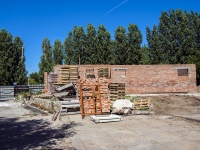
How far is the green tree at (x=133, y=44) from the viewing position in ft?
133

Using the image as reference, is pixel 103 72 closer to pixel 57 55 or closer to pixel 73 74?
pixel 73 74

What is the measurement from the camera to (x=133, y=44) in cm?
4169

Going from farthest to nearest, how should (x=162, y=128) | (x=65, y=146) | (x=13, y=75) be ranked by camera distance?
(x=13, y=75)
(x=162, y=128)
(x=65, y=146)

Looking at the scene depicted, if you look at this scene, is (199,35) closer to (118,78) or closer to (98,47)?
(98,47)

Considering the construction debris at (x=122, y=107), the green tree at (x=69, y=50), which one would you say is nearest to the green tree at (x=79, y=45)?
the green tree at (x=69, y=50)

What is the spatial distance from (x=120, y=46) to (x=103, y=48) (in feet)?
9.49

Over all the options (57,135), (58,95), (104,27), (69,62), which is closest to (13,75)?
(69,62)

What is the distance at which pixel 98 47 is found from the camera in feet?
136

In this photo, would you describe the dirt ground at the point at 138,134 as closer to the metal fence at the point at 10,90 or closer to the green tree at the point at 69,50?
the metal fence at the point at 10,90

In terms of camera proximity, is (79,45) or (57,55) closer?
(79,45)

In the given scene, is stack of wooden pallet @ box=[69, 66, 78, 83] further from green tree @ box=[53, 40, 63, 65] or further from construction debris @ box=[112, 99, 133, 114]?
green tree @ box=[53, 40, 63, 65]

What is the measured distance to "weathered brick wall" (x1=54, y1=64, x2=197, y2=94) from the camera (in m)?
27.4

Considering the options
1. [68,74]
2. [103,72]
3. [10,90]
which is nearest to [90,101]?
[68,74]

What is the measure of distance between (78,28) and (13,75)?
45.4ft
